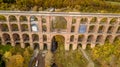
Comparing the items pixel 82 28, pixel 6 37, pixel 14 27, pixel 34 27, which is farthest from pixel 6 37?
pixel 82 28

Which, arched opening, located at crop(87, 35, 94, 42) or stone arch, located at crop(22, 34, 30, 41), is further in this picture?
arched opening, located at crop(87, 35, 94, 42)

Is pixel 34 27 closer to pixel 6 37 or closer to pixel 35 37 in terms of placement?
pixel 35 37

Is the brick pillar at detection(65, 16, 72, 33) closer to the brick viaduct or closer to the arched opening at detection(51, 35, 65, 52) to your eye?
the brick viaduct

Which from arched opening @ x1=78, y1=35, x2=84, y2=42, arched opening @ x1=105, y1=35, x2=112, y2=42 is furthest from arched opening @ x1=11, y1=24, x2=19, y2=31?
arched opening @ x1=105, y1=35, x2=112, y2=42

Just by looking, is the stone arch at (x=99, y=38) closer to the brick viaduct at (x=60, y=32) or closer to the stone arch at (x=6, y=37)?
the brick viaduct at (x=60, y=32)

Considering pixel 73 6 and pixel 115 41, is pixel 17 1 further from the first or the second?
pixel 115 41
